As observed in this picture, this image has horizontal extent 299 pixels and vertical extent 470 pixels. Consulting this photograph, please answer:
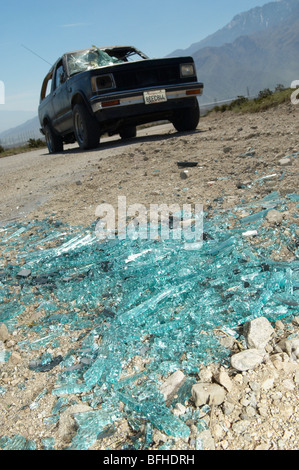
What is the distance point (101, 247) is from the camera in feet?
9.06

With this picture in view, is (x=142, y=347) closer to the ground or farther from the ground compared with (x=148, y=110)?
closer to the ground

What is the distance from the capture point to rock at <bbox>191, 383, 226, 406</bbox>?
1.34 meters

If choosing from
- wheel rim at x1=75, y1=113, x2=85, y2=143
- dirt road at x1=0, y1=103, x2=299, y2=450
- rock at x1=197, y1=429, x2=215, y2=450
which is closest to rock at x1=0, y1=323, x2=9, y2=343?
dirt road at x1=0, y1=103, x2=299, y2=450

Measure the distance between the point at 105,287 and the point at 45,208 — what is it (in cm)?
198

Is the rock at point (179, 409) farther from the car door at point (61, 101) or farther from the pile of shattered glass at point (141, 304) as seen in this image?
the car door at point (61, 101)

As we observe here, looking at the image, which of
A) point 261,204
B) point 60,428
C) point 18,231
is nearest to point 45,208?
point 18,231

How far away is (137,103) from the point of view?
22.8ft

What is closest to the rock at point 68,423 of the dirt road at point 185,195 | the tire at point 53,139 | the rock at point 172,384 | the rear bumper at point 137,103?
the dirt road at point 185,195

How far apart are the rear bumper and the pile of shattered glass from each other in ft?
14.3

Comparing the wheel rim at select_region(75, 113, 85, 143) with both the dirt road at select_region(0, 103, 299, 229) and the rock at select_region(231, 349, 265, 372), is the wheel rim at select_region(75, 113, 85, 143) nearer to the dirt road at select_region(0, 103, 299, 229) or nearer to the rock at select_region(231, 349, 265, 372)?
the dirt road at select_region(0, 103, 299, 229)

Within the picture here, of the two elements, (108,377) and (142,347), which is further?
(142,347)

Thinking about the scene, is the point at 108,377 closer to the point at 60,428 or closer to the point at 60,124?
the point at 60,428

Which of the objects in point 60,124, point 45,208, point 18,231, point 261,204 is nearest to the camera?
point 261,204

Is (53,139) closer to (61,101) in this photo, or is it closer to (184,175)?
(61,101)
